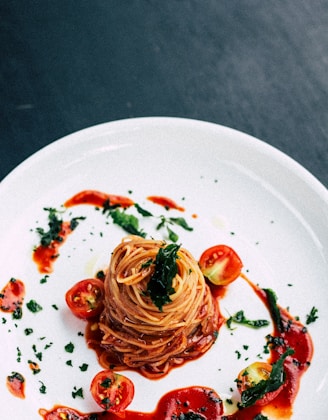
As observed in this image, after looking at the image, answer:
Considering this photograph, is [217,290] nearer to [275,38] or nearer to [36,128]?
[36,128]

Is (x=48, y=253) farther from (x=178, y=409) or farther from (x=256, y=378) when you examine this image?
(x=256, y=378)

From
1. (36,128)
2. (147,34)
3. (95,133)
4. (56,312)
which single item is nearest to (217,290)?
(56,312)

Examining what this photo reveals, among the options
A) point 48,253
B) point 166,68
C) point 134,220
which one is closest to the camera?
point 48,253

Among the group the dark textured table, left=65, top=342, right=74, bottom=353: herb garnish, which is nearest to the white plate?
left=65, top=342, right=74, bottom=353: herb garnish

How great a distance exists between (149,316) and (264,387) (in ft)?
4.25

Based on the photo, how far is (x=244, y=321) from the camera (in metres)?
8.25

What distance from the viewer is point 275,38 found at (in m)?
10.6

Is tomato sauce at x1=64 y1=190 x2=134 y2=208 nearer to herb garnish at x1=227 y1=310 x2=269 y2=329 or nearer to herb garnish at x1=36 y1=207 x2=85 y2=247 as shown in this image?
herb garnish at x1=36 y1=207 x2=85 y2=247

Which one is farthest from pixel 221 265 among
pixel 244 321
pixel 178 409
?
pixel 178 409

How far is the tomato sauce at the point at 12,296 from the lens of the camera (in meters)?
8.25

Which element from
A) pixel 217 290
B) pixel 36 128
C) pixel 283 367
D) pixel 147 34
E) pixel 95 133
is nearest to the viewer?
pixel 283 367

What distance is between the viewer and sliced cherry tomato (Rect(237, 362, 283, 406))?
7714 mm

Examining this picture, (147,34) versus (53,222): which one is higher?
(147,34)

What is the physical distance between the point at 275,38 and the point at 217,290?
3863 mm
